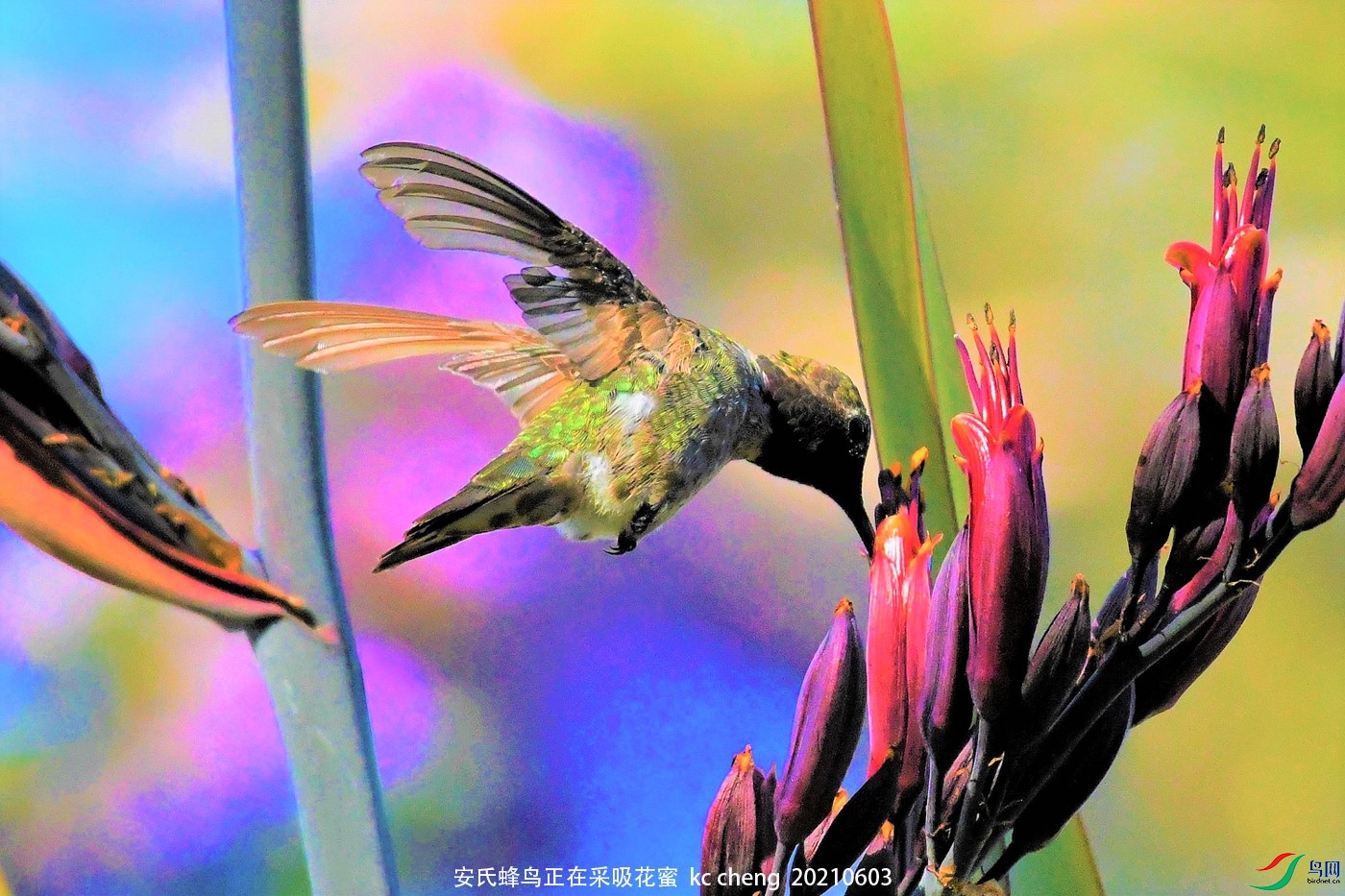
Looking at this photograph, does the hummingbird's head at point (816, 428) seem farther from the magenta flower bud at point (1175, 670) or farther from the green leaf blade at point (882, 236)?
the magenta flower bud at point (1175, 670)

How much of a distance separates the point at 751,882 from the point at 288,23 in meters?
0.53

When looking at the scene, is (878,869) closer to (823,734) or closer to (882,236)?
(823,734)

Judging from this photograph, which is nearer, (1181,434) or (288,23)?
(1181,434)

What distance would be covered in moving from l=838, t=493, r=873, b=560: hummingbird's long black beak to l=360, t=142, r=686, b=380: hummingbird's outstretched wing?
0.16 meters

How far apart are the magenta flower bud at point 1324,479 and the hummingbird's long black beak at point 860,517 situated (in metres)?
0.31

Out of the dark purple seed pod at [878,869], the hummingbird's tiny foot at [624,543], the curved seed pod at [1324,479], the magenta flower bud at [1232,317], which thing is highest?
the magenta flower bud at [1232,317]

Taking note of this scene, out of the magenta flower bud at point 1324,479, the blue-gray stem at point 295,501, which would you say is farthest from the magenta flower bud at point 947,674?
the blue-gray stem at point 295,501

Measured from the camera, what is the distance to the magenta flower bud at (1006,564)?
14.1 inches

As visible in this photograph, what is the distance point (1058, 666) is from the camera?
0.36 meters

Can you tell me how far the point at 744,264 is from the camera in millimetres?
712

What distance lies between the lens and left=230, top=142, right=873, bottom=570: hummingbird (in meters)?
0.55

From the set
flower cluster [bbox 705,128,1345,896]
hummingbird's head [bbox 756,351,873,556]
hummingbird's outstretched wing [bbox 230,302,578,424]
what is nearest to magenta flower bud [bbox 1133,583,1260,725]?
flower cluster [bbox 705,128,1345,896]

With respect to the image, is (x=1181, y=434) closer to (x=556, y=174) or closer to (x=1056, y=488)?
(x=1056, y=488)

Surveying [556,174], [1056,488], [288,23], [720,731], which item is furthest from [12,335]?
[1056,488]
